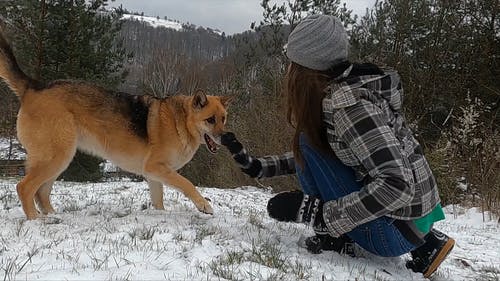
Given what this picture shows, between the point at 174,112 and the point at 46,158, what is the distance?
139cm

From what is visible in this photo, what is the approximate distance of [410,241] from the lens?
3184mm

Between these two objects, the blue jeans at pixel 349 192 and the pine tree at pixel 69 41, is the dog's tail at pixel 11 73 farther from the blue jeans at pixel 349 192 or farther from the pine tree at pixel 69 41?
the pine tree at pixel 69 41

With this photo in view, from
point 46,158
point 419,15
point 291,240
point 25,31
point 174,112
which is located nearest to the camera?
point 291,240

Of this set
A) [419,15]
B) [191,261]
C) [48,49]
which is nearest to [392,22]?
[419,15]

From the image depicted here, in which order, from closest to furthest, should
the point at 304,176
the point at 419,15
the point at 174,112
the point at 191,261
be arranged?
1. the point at 191,261
2. the point at 304,176
3. the point at 174,112
4. the point at 419,15

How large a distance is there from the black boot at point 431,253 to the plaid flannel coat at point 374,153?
11.8 inches

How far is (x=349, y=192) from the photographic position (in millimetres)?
3205

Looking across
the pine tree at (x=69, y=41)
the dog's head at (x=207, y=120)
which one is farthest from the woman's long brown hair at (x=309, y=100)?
the pine tree at (x=69, y=41)

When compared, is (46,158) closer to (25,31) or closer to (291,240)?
(291,240)

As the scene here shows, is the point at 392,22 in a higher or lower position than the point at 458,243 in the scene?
higher

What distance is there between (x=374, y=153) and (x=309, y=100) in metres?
0.61

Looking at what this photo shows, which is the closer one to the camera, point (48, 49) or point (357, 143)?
point (357, 143)

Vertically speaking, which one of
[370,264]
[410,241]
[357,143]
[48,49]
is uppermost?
[48,49]

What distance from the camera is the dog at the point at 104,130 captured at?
4.44 meters
